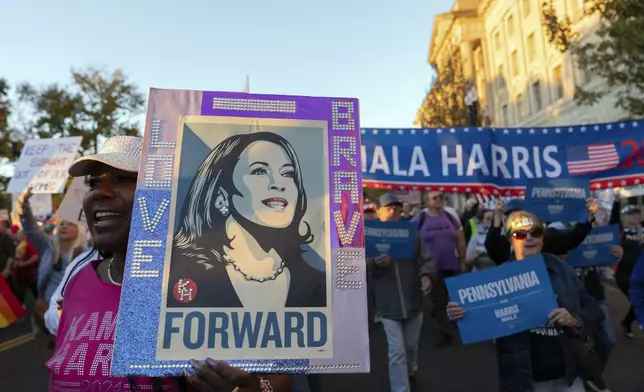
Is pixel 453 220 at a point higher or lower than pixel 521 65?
lower

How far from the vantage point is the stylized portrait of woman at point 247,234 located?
1436mm

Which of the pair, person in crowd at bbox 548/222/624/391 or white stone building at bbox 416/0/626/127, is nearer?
person in crowd at bbox 548/222/624/391

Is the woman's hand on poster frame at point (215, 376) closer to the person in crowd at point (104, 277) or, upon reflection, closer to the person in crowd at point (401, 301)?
the person in crowd at point (104, 277)

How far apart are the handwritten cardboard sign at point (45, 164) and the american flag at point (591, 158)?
7.28 meters

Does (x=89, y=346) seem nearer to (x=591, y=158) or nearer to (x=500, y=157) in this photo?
(x=500, y=157)

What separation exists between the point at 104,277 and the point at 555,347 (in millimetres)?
2531

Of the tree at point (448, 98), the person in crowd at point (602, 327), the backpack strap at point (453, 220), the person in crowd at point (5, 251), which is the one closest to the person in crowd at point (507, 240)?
the person in crowd at point (602, 327)

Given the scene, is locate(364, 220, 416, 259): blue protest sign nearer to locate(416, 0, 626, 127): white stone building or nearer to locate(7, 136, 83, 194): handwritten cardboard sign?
locate(7, 136, 83, 194): handwritten cardboard sign

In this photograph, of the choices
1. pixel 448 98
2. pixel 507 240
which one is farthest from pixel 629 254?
pixel 448 98

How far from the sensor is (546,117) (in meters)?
27.8

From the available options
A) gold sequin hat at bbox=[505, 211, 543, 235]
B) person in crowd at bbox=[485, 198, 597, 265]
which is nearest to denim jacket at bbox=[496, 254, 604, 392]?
gold sequin hat at bbox=[505, 211, 543, 235]

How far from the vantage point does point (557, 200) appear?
480 centimetres

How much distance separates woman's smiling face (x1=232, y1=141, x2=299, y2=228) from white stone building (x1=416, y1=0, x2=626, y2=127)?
21386 millimetres

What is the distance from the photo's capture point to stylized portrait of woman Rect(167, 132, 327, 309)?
56.5 inches
